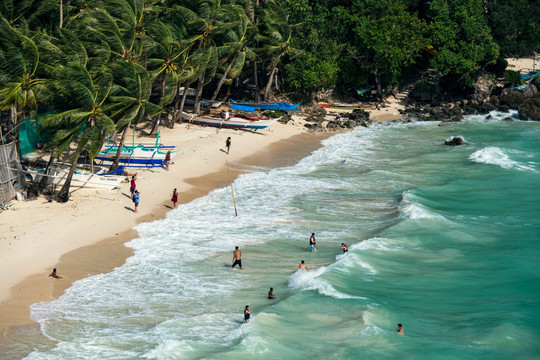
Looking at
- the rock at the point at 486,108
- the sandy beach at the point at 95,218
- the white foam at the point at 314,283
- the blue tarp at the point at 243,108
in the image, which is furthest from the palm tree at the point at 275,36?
the white foam at the point at 314,283

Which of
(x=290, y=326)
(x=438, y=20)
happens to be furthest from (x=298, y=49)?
(x=290, y=326)

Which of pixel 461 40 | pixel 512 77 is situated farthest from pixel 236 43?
pixel 512 77

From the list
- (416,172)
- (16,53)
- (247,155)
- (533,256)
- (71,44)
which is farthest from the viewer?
(247,155)

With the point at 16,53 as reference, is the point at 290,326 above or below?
below

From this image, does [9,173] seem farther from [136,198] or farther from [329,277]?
[329,277]

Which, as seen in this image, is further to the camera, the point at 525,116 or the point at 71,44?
the point at 525,116

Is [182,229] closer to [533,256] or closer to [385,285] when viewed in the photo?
[385,285]
